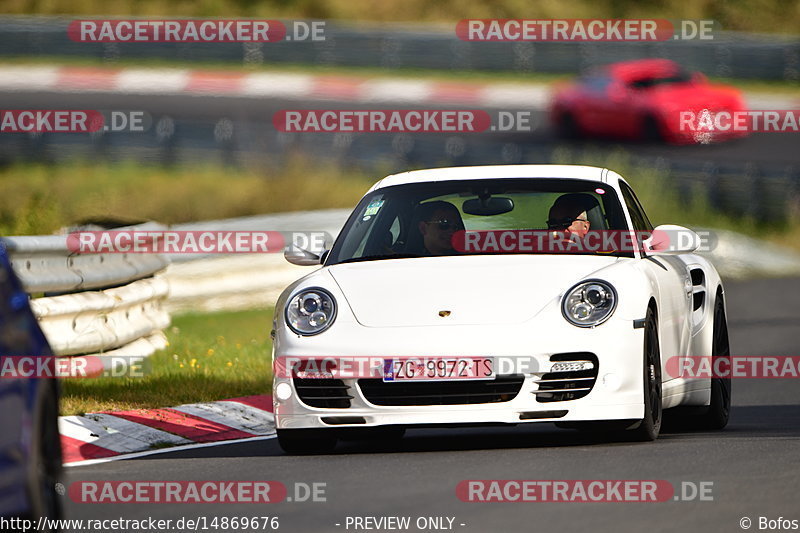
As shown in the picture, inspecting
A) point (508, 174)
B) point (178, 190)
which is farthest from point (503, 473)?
point (178, 190)

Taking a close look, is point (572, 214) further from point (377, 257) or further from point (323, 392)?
point (323, 392)

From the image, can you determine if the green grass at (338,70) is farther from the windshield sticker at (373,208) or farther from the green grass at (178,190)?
the windshield sticker at (373,208)

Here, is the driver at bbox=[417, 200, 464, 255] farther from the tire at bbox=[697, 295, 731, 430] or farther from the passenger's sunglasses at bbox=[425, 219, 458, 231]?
the tire at bbox=[697, 295, 731, 430]

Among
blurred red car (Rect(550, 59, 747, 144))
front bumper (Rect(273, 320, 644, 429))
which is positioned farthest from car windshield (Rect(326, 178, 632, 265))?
blurred red car (Rect(550, 59, 747, 144))

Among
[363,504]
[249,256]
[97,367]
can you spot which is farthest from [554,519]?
[249,256]

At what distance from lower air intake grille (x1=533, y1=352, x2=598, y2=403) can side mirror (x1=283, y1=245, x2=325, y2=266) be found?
1.75 m

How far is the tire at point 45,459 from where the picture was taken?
5109 millimetres

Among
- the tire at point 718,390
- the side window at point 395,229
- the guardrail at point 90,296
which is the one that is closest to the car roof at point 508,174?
the side window at point 395,229

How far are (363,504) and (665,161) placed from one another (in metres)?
19.1

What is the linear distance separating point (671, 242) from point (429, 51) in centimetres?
2752

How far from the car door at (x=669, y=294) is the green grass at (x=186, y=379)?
9.47 ft

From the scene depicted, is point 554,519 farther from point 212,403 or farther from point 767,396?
point 767,396

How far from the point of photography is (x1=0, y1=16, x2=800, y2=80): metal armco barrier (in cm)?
3519

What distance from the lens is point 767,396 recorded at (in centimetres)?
1189
